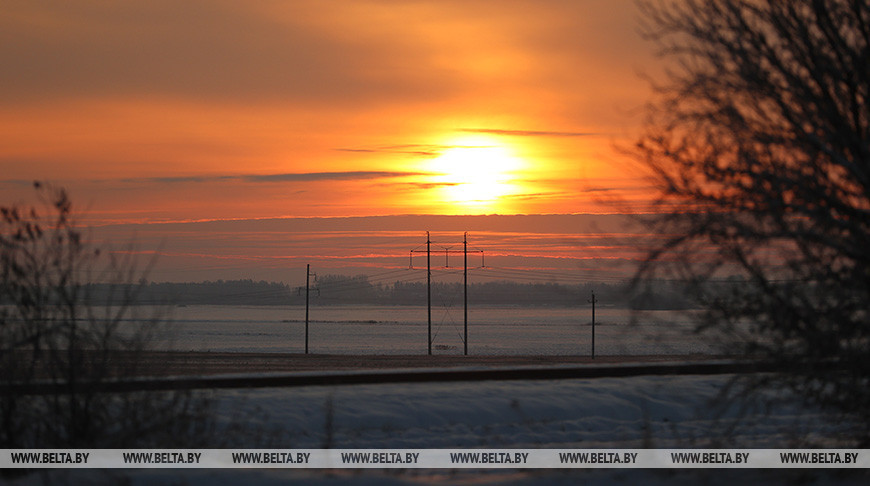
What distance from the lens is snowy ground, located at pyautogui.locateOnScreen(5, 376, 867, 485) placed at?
947 centimetres

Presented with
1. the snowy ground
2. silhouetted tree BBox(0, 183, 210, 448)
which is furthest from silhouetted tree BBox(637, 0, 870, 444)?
silhouetted tree BBox(0, 183, 210, 448)

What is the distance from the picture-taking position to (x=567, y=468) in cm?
1017

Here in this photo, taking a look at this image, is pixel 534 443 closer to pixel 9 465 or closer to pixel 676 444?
pixel 676 444

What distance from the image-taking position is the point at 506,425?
14547 millimetres

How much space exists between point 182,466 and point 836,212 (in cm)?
749

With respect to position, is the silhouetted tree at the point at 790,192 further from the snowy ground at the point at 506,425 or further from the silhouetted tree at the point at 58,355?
the silhouetted tree at the point at 58,355

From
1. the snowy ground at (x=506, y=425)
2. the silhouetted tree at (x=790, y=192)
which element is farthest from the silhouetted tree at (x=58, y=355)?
the silhouetted tree at (x=790, y=192)

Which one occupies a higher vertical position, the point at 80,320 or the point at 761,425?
the point at 80,320

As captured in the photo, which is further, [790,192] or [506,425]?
[506,425]

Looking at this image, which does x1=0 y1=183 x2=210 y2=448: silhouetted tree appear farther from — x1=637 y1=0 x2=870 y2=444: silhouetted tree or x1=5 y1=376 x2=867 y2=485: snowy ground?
x1=637 y1=0 x2=870 y2=444: silhouetted tree

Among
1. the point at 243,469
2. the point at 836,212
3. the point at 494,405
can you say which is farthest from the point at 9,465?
the point at 836,212

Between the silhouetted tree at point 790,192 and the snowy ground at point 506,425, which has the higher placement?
the silhouetted tree at point 790,192

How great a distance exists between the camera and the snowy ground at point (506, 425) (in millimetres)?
9469

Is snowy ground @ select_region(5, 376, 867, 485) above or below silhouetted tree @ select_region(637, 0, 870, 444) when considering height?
below
